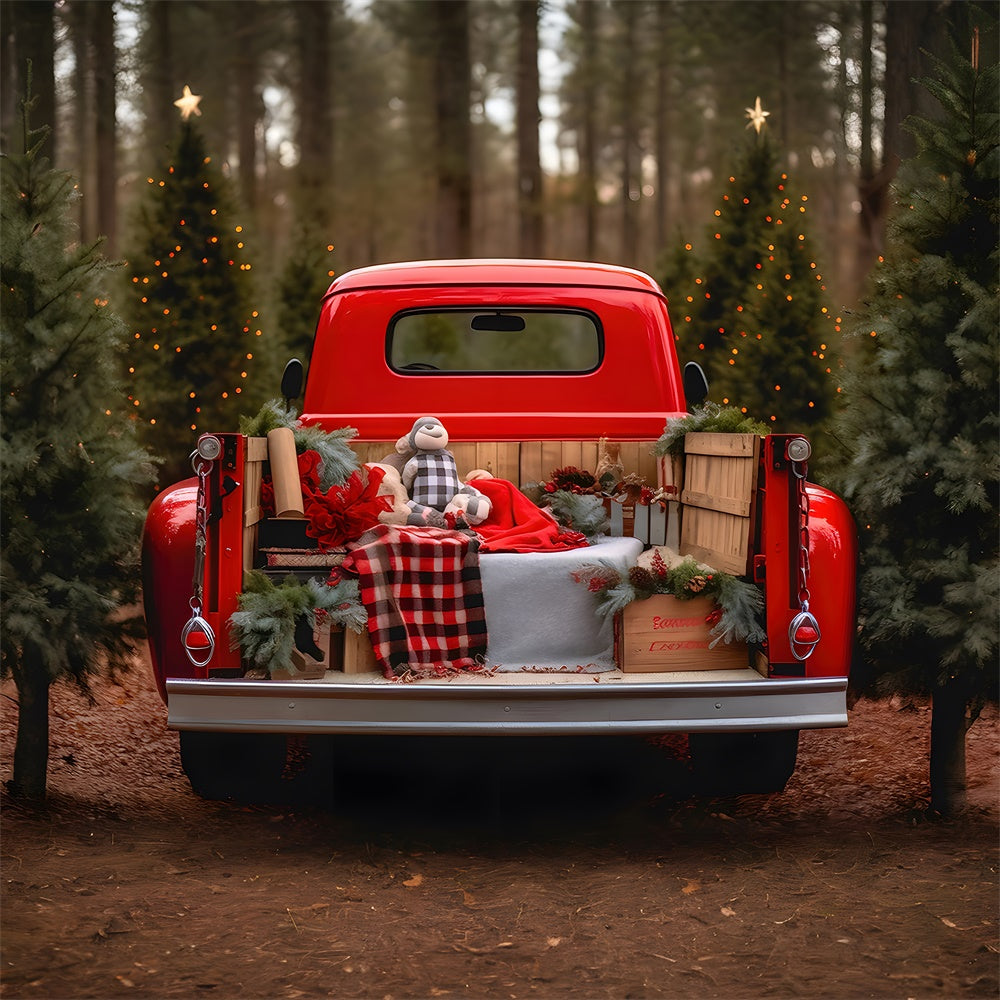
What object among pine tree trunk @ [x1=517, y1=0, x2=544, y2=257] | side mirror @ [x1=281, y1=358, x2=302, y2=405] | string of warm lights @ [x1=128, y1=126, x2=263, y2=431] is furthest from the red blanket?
pine tree trunk @ [x1=517, y1=0, x2=544, y2=257]

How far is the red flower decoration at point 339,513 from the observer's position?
4.28 metres

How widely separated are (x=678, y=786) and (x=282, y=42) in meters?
20.6

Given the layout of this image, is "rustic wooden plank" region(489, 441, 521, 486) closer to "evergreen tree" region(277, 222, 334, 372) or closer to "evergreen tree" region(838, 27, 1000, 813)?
"evergreen tree" region(838, 27, 1000, 813)

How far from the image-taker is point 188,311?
1120 cm

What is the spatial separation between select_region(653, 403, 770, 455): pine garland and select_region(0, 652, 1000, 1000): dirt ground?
1.34 m

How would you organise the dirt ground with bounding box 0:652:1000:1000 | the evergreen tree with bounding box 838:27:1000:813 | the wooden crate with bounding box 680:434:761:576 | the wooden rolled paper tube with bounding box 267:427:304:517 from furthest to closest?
1. the evergreen tree with bounding box 838:27:1000:813
2. the wooden rolled paper tube with bounding box 267:427:304:517
3. the wooden crate with bounding box 680:434:761:576
4. the dirt ground with bounding box 0:652:1000:1000

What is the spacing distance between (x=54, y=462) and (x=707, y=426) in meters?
2.58

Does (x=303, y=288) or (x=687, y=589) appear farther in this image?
(x=303, y=288)

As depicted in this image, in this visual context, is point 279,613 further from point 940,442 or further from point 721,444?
point 940,442

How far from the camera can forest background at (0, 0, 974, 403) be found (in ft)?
42.6

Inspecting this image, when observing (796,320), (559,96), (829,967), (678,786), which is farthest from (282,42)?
(829,967)

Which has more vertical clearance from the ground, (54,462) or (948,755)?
(54,462)

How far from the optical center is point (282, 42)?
74.0ft

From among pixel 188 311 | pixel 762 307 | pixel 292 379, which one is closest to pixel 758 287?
pixel 762 307
